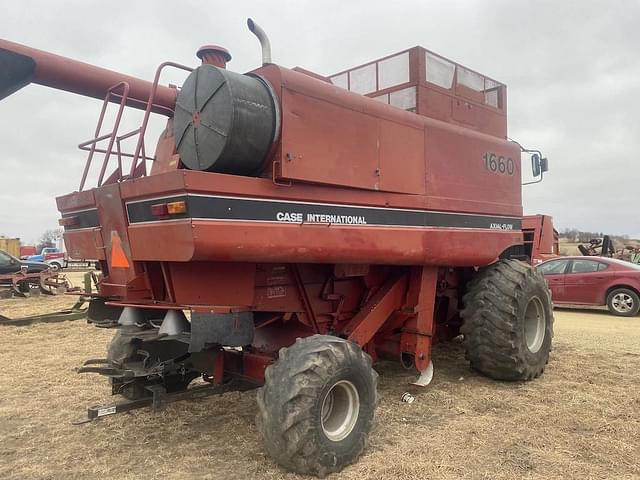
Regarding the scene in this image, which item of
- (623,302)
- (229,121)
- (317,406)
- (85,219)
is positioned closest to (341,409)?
(317,406)

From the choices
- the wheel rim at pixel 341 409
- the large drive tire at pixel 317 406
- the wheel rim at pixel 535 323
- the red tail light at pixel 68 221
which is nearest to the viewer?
the large drive tire at pixel 317 406

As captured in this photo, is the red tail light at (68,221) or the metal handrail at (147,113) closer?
the metal handrail at (147,113)

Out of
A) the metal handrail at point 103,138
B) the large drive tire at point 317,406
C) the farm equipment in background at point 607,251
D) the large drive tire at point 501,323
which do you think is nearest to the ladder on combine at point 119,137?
the metal handrail at point 103,138

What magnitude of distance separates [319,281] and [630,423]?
298cm

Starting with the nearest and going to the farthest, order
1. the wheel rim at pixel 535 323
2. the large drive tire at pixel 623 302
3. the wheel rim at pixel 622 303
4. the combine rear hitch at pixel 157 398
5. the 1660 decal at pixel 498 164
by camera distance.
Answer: the combine rear hitch at pixel 157 398, the 1660 decal at pixel 498 164, the wheel rim at pixel 535 323, the large drive tire at pixel 623 302, the wheel rim at pixel 622 303

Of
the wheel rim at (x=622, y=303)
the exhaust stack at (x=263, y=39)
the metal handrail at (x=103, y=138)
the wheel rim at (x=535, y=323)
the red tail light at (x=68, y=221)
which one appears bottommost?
the wheel rim at (x=622, y=303)

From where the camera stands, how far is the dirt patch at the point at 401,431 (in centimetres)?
390

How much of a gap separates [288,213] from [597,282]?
1127cm

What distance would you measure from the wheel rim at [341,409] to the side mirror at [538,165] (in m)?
4.33

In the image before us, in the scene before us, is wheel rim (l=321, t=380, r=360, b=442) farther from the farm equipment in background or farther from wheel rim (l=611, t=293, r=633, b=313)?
the farm equipment in background

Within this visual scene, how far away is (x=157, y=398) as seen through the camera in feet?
14.1

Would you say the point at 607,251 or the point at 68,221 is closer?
the point at 68,221

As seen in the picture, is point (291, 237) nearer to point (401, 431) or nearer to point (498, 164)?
point (401, 431)

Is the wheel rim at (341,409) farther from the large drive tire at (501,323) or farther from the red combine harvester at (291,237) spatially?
the large drive tire at (501,323)
